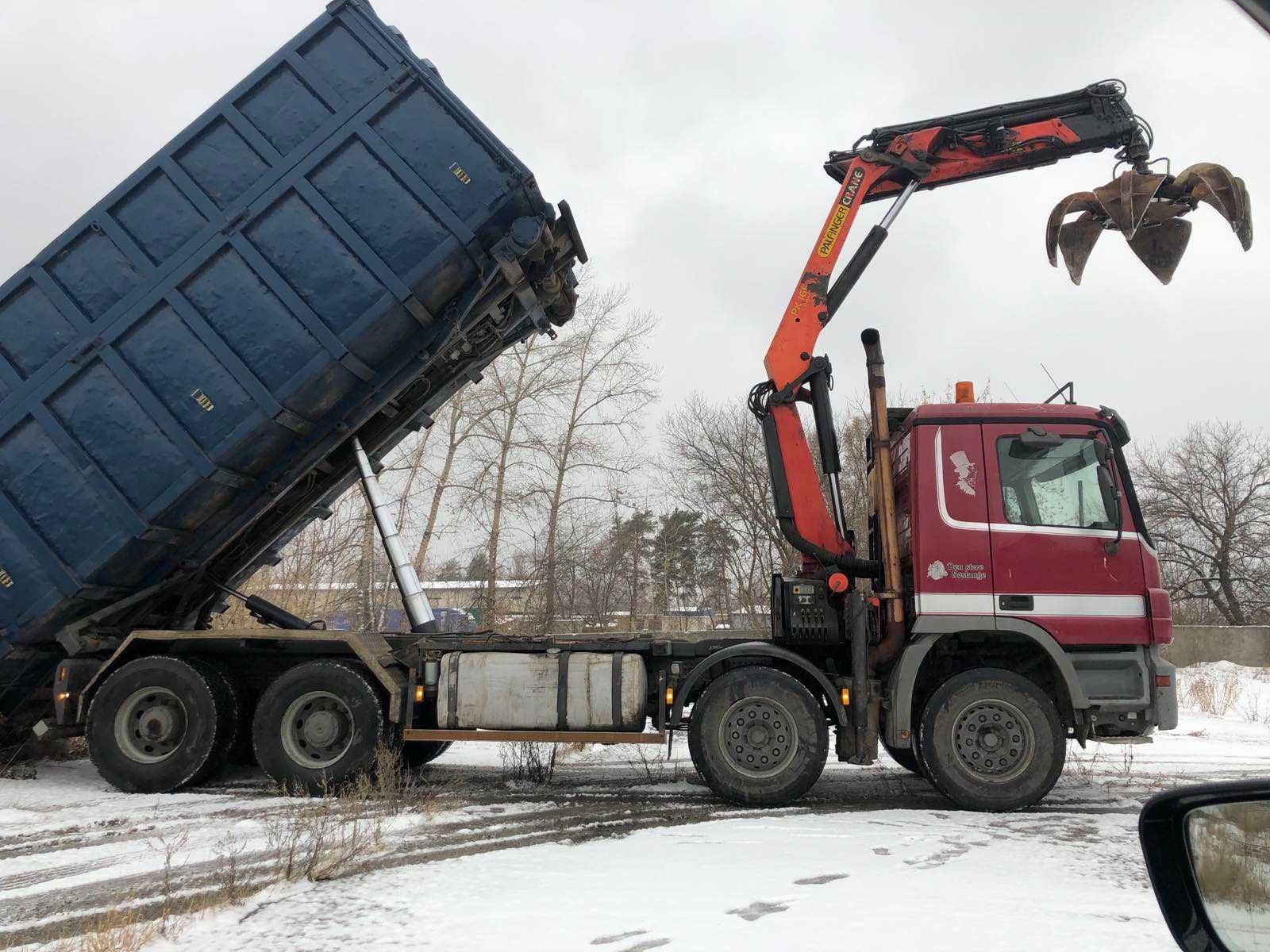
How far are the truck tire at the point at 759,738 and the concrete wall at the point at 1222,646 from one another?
64.1 ft

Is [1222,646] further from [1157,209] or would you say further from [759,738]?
[759,738]

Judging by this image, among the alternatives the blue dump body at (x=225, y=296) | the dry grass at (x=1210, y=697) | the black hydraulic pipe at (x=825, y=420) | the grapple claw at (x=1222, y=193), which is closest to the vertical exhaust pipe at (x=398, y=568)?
the blue dump body at (x=225, y=296)

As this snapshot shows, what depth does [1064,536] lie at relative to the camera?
20.6 feet

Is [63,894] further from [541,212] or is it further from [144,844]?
[541,212]

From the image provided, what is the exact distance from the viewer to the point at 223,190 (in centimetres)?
682

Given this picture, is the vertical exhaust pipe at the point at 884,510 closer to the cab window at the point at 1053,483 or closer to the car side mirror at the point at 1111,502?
the cab window at the point at 1053,483

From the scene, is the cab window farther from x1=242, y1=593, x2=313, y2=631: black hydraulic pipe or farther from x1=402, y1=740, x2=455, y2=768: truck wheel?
x1=242, y1=593, x2=313, y2=631: black hydraulic pipe

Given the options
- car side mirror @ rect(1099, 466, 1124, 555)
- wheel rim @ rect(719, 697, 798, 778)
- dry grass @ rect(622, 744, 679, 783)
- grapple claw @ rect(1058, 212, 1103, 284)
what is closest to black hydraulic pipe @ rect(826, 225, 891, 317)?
grapple claw @ rect(1058, 212, 1103, 284)

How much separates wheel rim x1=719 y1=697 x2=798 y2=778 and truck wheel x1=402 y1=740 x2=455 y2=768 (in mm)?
3070

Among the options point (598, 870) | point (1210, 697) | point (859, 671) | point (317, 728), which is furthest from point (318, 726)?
point (1210, 697)

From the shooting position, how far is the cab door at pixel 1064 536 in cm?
617

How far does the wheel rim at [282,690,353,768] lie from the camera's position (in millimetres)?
6762

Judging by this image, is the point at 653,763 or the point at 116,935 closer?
the point at 116,935

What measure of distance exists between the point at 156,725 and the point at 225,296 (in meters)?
3.46
